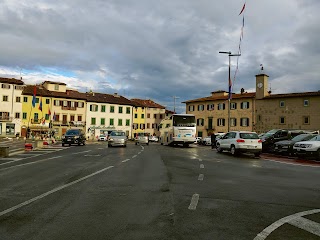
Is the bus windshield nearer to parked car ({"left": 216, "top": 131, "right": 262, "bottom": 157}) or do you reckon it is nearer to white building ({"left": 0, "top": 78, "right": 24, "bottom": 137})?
parked car ({"left": 216, "top": 131, "right": 262, "bottom": 157})

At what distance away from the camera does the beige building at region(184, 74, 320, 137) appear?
168ft

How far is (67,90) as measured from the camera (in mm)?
77188

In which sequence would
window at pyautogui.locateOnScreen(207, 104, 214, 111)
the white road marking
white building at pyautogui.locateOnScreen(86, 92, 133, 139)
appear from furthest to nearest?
white building at pyautogui.locateOnScreen(86, 92, 133, 139) → window at pyautogui.locateOnScreen(207, 104, 214, 111) → the white road marking

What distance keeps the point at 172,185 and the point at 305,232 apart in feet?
14.6

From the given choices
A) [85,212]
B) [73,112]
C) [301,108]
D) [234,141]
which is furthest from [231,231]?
[73,112]

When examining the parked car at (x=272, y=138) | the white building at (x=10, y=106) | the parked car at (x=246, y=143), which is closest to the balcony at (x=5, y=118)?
the white building at (x=10, y=106)

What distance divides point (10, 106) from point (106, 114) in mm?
23577

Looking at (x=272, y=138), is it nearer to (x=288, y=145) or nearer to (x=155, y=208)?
(x=288, y=145)

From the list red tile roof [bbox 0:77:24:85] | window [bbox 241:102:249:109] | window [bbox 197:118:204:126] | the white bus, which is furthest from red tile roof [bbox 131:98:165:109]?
the white bus

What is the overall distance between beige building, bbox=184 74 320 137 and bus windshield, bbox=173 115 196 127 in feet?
89.5

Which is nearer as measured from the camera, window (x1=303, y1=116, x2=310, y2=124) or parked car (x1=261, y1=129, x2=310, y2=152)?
parked car (x1=261, y1=129, x2=310, y2=152)

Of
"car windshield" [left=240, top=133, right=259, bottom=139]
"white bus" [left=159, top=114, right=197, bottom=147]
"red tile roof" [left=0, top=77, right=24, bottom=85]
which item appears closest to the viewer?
"car windshield" [left=240, top=133, right=259, bottom=139]

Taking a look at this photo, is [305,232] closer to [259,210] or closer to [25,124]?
[259,210]

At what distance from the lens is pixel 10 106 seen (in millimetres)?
64625
